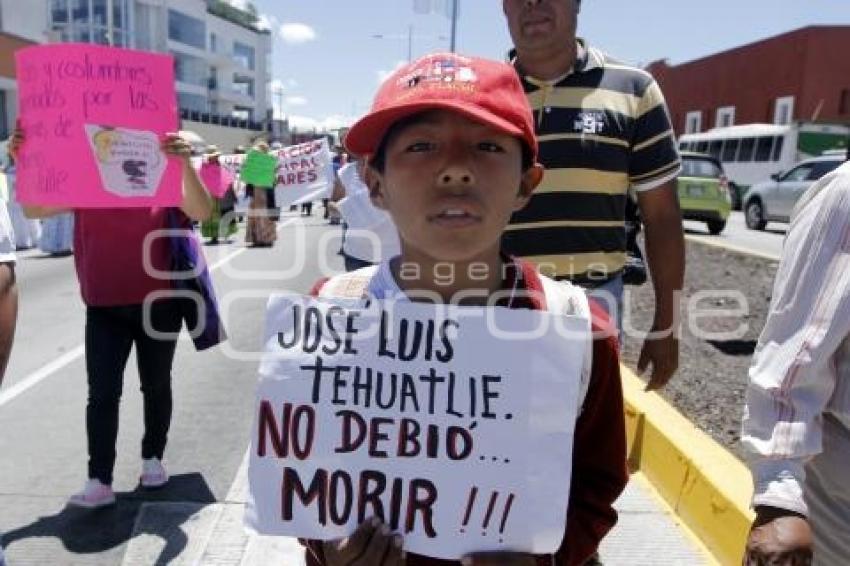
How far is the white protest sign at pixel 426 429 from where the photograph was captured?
1466 millimetres

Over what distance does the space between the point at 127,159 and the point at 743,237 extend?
17810mm

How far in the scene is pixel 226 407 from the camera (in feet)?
18.6

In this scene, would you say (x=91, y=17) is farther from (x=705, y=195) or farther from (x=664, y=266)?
(x=664, y=266)

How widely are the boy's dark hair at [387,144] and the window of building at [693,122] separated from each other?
49.7 meters

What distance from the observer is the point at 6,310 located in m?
2.37

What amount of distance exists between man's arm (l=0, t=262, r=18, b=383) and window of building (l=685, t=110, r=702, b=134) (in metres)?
49.5

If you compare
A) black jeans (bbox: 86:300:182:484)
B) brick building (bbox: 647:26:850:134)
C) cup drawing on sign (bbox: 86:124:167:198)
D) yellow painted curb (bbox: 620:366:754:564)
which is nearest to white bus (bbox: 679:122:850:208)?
brick building (bbox: 647:26:850:134)

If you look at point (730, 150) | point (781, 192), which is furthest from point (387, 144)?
point (730, 150)

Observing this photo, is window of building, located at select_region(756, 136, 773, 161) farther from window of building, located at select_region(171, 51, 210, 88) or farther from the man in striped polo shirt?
window of building, located at select_region(171, 51, 210, 88)

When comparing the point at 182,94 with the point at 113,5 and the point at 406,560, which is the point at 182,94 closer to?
the point at 113,5

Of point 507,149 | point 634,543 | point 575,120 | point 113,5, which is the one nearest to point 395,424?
point 507,149

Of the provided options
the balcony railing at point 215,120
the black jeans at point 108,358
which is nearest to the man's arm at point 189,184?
the black jeans at point 108,358

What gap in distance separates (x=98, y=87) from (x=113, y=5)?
61882mm

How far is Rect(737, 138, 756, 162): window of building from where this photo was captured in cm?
2898
